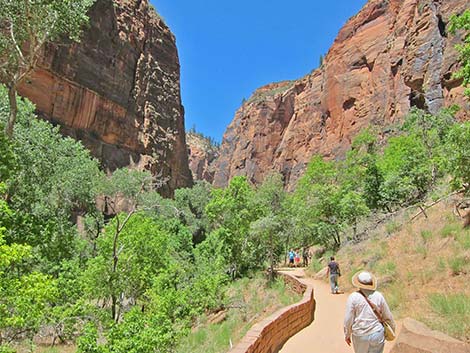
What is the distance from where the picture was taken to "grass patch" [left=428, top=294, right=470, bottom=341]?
5.76m

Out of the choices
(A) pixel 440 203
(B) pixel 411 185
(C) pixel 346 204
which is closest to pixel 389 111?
(B) pixel 411 185

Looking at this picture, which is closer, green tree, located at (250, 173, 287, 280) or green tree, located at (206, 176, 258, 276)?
green tree, located at (250, 173, 287, 280)

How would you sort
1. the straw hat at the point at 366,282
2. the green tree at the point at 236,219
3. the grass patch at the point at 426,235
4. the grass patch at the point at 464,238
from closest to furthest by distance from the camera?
1. the straw hat at the point at 366,282
2. the grass patch at the point at 464,238
3. the grass patch at the point at 426,235
4. the green tree at the point at 236,219

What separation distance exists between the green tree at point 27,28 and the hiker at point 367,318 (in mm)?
9415

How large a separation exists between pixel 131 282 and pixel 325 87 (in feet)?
206

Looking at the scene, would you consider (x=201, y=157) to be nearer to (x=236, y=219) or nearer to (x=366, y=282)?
(x=236, y=219)

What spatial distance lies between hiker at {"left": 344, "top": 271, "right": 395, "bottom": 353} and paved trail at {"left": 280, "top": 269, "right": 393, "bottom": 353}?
10.5 ft

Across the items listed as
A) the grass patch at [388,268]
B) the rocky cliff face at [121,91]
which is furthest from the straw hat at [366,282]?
the rocky cliff face at [121,91]

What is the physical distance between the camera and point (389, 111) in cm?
5241

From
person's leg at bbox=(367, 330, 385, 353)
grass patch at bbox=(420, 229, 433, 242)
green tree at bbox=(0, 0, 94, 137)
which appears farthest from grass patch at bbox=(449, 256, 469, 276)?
green tree at bbox=(0, 0, 94, 137)

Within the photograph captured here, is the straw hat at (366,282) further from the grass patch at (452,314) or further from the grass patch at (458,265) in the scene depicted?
the grass patch at (458,265)

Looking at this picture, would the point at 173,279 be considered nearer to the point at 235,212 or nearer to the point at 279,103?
the point at 235,212

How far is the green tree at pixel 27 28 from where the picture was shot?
9.78 m

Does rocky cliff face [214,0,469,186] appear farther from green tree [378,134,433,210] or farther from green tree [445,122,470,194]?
green tree [445,122,470,194]
